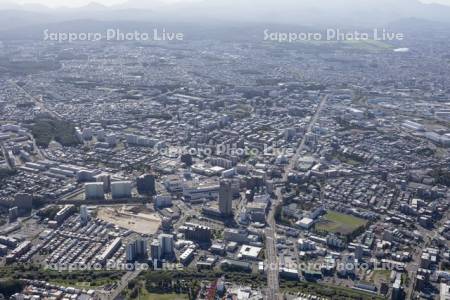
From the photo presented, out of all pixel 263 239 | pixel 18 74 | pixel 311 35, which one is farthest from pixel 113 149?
pixel 311 35

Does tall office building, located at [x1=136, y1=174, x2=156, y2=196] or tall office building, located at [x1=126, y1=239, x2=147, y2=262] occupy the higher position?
tall office building, located at [x1=136, y1=174, x2=156, y2=196]

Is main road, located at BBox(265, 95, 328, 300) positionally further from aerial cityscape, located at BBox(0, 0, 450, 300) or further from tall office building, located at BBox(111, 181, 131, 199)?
tall office building, located at BBox(111, 181, 131, 199)

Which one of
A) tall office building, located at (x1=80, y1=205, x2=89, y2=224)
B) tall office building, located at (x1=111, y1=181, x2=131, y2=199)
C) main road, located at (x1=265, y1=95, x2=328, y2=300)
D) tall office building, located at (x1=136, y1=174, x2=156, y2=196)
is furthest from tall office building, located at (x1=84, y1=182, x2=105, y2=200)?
main road, located at (x1=265, y1=95, x2=328, y2=300)

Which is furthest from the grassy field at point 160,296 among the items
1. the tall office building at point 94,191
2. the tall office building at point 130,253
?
the tall office building at point 94,191

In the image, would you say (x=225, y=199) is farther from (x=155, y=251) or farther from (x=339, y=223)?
(x=339, y=223)

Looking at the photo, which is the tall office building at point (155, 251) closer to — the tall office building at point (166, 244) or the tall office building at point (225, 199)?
the tall office building at point (166, 244)

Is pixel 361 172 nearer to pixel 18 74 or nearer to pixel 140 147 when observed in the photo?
pixel 140 147

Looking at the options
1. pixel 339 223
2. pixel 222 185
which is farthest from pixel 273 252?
pixel 339 223
